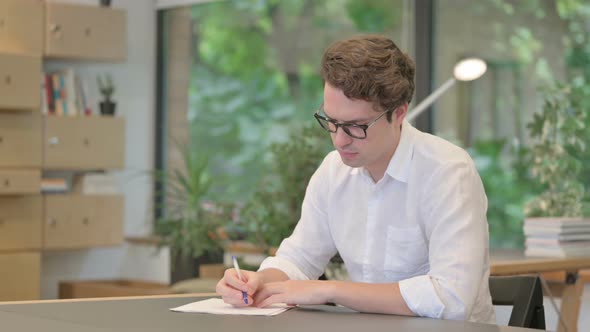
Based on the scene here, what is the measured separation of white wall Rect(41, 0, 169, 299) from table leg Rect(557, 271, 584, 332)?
3.11 metres

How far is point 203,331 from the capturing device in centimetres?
188

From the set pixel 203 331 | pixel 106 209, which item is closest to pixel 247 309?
pixel 203 331

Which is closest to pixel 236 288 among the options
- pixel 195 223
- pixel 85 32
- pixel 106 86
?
pixel 195 223

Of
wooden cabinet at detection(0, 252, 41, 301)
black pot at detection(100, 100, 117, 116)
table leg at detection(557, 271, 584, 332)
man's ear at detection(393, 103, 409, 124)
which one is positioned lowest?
wooden cabinet at detection(0, 252, 41, 301)

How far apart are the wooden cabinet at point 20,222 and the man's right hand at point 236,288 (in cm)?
380

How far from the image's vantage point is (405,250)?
2361 millimetres

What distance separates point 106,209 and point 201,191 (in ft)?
2.46

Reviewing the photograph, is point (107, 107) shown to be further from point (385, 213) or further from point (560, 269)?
point (385, 213)

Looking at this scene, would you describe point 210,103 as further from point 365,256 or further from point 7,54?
point 365,256

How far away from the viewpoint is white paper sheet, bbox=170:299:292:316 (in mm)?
2152

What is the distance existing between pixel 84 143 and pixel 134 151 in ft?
2.19

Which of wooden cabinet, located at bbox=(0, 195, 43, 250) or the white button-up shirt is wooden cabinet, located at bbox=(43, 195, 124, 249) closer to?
wooden cabinet, located at bbox=(0, 195, 43, 250)

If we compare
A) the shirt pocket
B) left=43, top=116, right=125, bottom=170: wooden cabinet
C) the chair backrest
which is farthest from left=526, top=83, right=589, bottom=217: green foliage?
left=43, top=116, right=125, bottom=170: wooden cabinet

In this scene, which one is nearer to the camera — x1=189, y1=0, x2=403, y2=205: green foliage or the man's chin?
the man's chin
